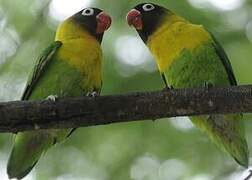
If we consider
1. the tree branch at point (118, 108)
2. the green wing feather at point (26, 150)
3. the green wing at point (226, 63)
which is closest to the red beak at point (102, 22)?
the green wing at point (226, 63)

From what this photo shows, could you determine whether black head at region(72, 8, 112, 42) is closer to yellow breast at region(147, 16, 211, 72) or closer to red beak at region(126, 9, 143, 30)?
red beak at region(126, 9, 143, 30)

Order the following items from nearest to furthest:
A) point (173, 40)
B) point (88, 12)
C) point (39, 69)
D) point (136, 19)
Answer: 1. point (39, 69)
2. point (173, 40)
3. point (136, 19)
4. point (88, 12)

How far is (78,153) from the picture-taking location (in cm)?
513

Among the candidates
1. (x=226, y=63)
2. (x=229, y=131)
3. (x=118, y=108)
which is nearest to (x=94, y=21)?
(x=226, y=63)

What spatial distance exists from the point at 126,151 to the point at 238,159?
1358 millimetres

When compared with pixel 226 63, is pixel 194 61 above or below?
above

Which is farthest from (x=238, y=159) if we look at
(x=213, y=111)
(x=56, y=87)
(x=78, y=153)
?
(x=78, y=153)

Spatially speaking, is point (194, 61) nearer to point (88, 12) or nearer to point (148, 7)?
point (148, 7)

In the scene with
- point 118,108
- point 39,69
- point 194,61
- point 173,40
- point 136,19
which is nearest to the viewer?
point 118,108

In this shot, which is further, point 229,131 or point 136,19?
point 136,19

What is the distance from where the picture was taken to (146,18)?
474 centimetres

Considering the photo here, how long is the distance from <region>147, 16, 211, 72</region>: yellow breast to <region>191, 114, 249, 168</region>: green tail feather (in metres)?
0.54

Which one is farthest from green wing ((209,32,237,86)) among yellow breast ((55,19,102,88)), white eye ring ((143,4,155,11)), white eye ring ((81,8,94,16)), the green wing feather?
the green wing feather

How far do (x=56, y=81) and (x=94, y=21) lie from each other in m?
0.85
